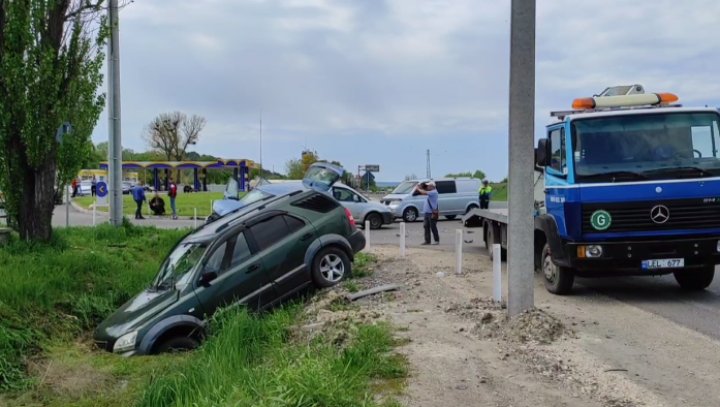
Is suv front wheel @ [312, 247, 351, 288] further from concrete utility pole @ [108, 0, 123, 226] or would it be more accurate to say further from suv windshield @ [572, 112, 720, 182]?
concrete utility pole @ [108, 0, 123, 226]

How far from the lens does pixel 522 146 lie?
6926mm

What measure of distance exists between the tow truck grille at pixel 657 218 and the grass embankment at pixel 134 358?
3.52 meters

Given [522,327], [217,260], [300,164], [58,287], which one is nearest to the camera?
[522,327]

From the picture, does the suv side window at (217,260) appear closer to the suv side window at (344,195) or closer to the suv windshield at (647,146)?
the suv windshield at (647,146)

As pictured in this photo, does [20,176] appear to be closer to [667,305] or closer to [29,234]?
[29,234]

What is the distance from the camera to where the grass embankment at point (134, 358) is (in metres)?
4.75

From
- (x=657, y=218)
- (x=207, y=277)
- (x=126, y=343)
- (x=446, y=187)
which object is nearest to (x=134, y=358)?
(x=126, y=343)

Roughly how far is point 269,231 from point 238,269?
2.86ft

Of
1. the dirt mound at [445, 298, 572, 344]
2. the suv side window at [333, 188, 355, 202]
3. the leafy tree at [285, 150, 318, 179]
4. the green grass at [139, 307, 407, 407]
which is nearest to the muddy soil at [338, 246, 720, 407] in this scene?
the dirt mound at [445, 298, 572, 344]

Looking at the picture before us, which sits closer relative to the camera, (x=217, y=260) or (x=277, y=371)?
(x=277, y=371)

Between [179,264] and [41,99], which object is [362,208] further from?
[179,264]

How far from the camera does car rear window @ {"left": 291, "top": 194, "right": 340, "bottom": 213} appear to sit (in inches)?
411

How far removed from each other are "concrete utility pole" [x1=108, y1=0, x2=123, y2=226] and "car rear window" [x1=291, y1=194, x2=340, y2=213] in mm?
8323

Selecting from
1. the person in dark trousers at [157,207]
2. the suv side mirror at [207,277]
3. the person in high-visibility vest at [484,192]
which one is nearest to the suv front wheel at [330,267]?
the suv side mirror at [207,277]
